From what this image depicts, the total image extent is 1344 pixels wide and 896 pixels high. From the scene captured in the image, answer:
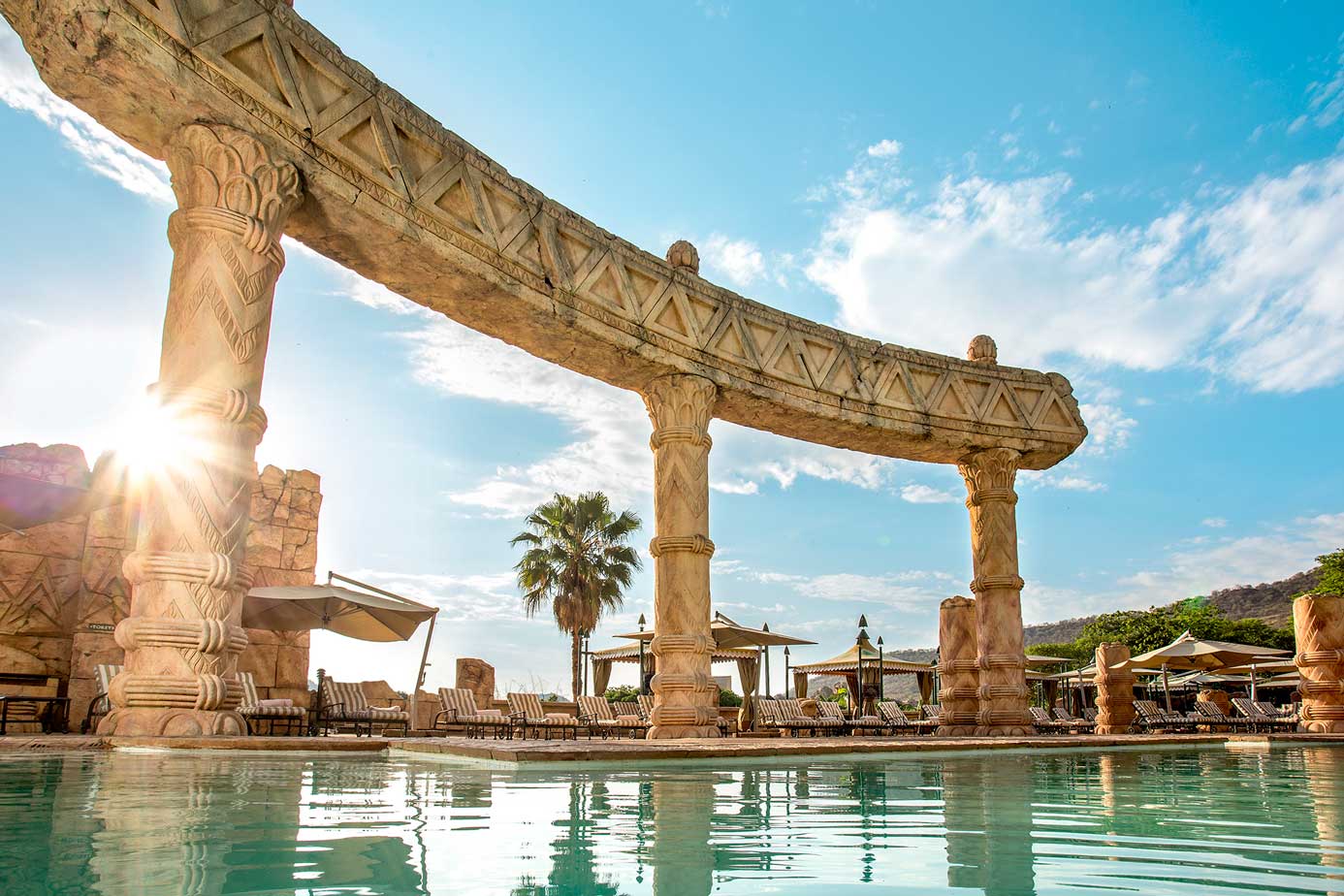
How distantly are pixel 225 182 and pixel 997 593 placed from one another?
1151cm

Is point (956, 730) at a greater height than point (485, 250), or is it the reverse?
point (485, 250)

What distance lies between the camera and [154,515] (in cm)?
629

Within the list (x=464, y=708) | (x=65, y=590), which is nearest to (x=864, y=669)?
(x=464, y=708)

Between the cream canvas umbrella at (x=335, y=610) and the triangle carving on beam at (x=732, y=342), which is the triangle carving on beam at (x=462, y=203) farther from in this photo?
the cream canvas umbrella at (x=335, y=610)

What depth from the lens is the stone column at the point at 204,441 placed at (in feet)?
19.9

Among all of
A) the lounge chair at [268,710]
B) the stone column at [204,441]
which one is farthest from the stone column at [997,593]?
the stone column at [204,441]

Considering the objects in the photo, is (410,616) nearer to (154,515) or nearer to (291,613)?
(291,613)

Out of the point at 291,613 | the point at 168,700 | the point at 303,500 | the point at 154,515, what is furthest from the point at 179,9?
the point at 303,500

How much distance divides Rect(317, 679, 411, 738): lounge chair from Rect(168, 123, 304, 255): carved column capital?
9277 mm

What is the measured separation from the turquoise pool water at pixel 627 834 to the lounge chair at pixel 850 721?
48.6 ft

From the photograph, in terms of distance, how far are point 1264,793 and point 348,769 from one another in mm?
4227

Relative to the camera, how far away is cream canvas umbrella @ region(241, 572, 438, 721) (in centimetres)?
1278

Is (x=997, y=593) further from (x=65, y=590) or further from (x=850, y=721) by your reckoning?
(x=65, y=590)

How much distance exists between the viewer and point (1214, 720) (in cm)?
2194
